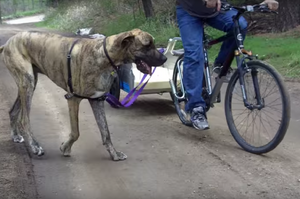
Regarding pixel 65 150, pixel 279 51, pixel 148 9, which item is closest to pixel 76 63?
pixel 65 150

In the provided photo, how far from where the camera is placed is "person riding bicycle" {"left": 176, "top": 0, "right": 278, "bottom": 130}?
5703mm

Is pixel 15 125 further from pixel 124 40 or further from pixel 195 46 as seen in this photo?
pixel 195 46

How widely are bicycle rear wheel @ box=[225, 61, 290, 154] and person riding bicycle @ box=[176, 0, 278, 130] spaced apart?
1.22 ft

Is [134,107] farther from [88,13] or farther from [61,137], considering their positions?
[88,13]

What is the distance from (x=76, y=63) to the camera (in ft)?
16.9

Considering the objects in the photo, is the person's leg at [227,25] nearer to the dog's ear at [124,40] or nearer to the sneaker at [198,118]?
the sneaker at [198,118]

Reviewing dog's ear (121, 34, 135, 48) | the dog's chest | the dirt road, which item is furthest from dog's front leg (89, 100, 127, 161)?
dog's ear (121, 34, 135, 48)

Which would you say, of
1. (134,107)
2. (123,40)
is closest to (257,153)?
(123,40)

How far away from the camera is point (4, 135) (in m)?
6.30

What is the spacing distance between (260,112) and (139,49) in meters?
1.58

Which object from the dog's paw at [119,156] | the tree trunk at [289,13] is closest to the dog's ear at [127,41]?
the dog's paw at [119,156]

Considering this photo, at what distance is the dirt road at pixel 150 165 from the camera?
4.41 metres

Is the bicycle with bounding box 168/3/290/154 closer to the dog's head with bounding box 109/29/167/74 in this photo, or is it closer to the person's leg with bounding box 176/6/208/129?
the person's leg with bounding box 176/6/208/129

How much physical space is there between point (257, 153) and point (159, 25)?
15102 mm
